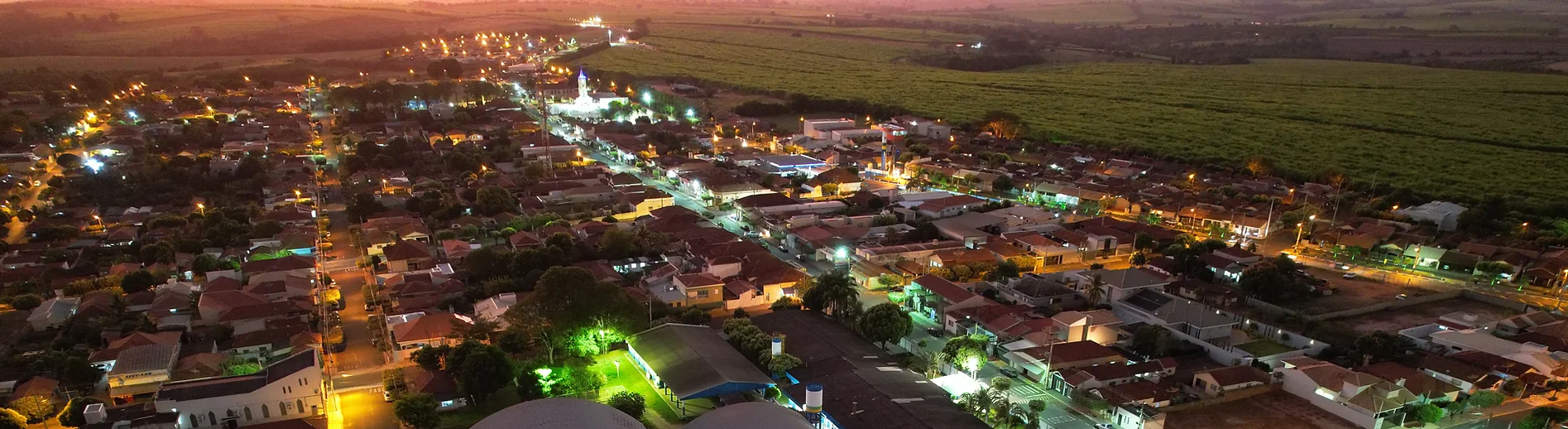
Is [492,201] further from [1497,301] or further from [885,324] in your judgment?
[1497,301]

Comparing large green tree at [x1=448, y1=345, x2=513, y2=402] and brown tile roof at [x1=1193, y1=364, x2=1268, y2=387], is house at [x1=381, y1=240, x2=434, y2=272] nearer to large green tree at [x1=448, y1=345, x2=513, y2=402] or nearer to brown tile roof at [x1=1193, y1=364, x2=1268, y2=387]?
large green tree at [x1=448, y1=345, x2=513, y2=402]

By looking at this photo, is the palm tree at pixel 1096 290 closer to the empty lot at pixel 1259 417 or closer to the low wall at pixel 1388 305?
the empty lot at pixel 1259 417

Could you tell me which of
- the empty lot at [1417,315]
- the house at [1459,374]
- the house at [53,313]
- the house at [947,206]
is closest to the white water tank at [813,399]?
the house at [1459,374]

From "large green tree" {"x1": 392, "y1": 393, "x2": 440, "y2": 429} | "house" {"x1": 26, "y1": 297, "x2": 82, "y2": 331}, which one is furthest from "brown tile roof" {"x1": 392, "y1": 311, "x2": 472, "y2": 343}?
"house" {"x1": 26, "y1": 297, "x2": 82, "y2": 331}

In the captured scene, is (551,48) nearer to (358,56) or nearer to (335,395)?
(358,56)

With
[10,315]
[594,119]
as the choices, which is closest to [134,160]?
[10,315]
